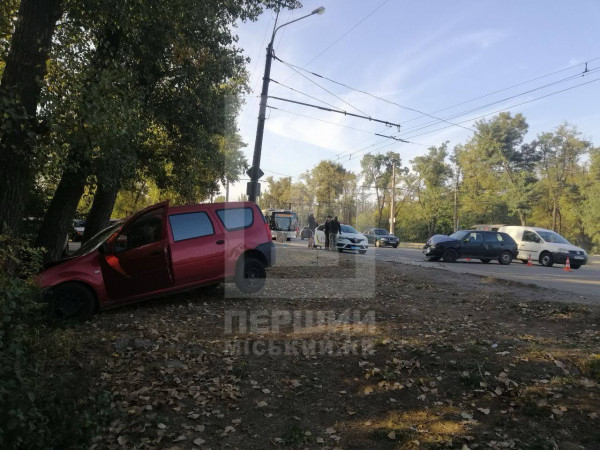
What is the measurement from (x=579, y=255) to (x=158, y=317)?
1958cm

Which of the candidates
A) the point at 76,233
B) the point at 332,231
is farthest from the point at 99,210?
the point at 332,231

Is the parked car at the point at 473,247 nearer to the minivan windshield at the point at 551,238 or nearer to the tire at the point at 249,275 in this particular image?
the minivan windshield at the point at 551,238

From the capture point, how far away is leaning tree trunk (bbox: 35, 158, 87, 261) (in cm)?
973

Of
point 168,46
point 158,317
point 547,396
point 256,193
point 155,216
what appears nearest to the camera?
point 547,396

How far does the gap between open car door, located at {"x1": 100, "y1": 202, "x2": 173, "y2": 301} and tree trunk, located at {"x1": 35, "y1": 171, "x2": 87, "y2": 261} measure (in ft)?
10.9

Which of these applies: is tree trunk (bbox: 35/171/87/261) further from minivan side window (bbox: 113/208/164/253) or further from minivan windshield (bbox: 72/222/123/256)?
minivan side window (bbox: 113/208/164/253)

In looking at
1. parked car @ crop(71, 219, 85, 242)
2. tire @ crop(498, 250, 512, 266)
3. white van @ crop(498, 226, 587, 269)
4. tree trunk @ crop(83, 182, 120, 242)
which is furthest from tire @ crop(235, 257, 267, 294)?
white van @ crop(498, 226, 587, 269)

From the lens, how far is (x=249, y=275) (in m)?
8.22

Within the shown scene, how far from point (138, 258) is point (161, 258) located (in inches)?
14.5

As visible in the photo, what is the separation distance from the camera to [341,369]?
16.3ft

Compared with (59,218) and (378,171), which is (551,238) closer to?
(59,218)

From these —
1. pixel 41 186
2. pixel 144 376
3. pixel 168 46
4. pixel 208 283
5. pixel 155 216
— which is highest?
pixel 168 46

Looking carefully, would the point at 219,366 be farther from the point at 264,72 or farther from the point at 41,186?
the point at 264,72

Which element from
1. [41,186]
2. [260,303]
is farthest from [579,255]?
[41,186]
